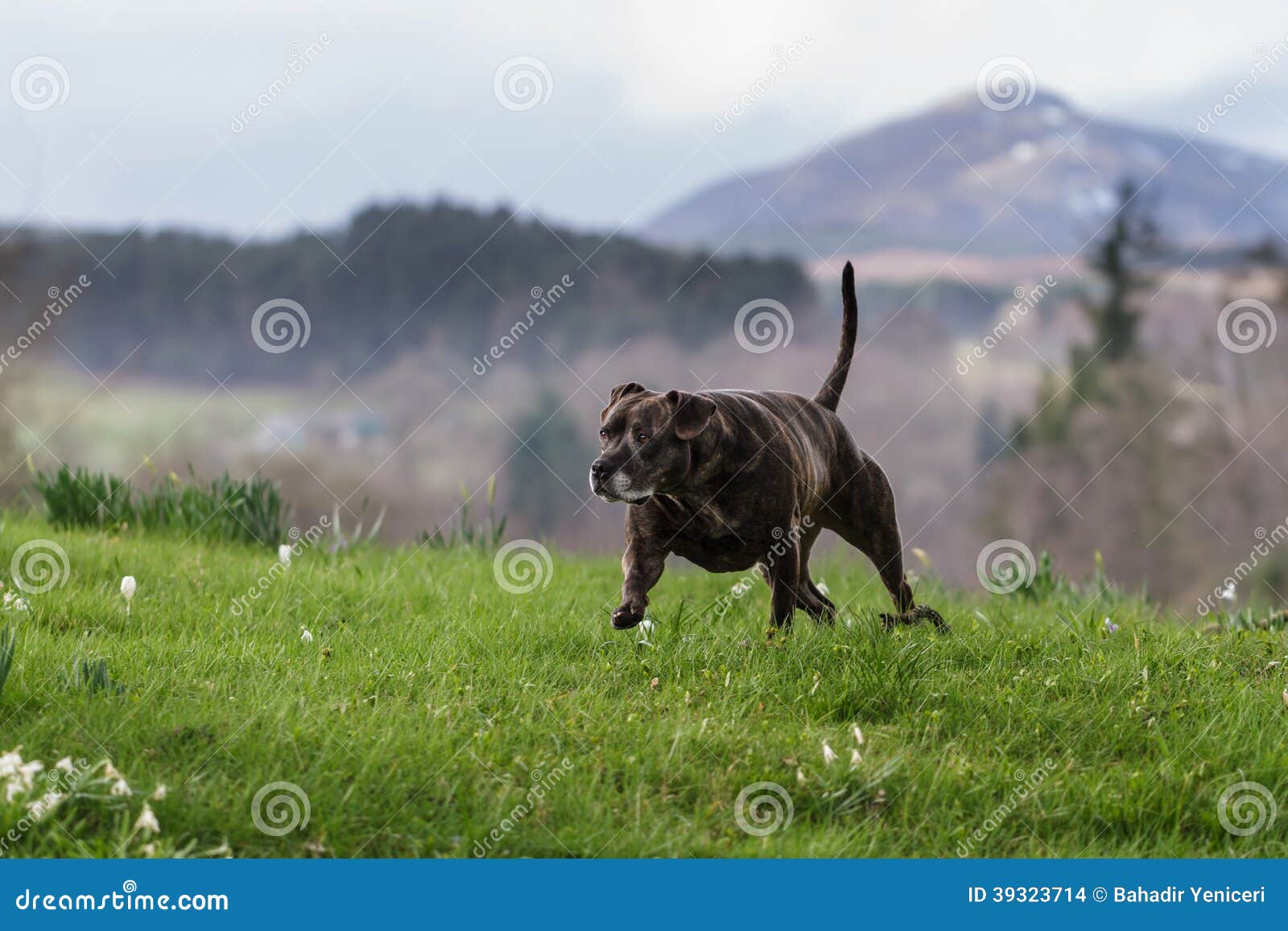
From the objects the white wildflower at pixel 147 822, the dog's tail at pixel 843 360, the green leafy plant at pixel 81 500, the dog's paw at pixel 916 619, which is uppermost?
the dog's tail at pixel 843 360

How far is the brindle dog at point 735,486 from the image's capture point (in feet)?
16.3

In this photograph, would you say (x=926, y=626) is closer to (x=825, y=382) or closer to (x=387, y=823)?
(x=825, y=382)

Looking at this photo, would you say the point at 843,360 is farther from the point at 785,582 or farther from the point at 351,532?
the point at 351,532

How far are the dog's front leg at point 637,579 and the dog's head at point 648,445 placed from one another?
0.30 metres

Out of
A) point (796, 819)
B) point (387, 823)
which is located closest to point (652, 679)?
point (796, 819)

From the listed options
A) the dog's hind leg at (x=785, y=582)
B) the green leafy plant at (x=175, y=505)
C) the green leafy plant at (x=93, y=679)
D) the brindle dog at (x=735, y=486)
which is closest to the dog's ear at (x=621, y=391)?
the brindle dog at (x=735, y=486)

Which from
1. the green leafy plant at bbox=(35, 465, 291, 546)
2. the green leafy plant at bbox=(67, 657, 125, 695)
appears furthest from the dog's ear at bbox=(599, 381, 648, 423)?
the green leafy plant at bbox=(35, 465, 291, 546)

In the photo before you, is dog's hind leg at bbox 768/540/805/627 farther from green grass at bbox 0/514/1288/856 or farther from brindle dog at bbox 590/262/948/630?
green grass at bbox 0/514/1288/856

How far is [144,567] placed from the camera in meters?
6.95

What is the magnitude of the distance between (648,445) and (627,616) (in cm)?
76

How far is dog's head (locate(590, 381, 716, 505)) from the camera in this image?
486 centimetres

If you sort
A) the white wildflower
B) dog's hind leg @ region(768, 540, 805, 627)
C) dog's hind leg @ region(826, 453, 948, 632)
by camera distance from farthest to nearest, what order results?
dog's hind leg @ region(826, 453, 948, 632) → dog's hind leg @ region(768, 540, 805, 627) → the white wildflower

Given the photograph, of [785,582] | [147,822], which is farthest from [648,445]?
[147,822]

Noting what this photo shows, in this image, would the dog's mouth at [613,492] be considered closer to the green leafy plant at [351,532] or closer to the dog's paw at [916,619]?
the dog's paw at [916,619]
